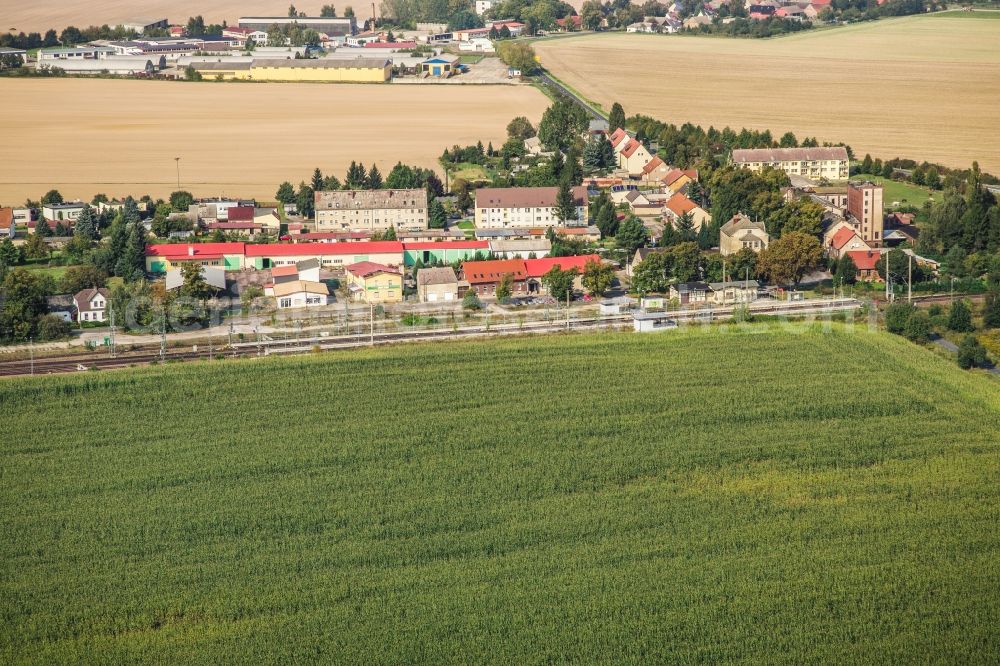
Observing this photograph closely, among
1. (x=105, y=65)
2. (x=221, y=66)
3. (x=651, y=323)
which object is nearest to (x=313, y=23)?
(x=221, y=66)

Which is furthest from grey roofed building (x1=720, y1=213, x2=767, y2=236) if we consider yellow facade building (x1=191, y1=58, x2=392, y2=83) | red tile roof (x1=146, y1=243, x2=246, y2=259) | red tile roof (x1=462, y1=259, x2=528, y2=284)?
yellow facade building (x1=191, y1=58, x2=392, y2=83)

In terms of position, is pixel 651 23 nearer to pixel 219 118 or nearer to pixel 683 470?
pixel 219 118

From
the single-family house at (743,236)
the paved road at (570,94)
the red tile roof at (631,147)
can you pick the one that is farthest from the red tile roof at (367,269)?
the paved road at (570,94)

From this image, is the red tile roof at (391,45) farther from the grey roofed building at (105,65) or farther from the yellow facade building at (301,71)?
the grey roofed building at (105,65)

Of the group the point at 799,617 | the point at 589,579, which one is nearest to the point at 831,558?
the point at 799,617

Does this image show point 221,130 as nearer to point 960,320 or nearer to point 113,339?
point 113,339

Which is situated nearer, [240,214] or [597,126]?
[240,214]
